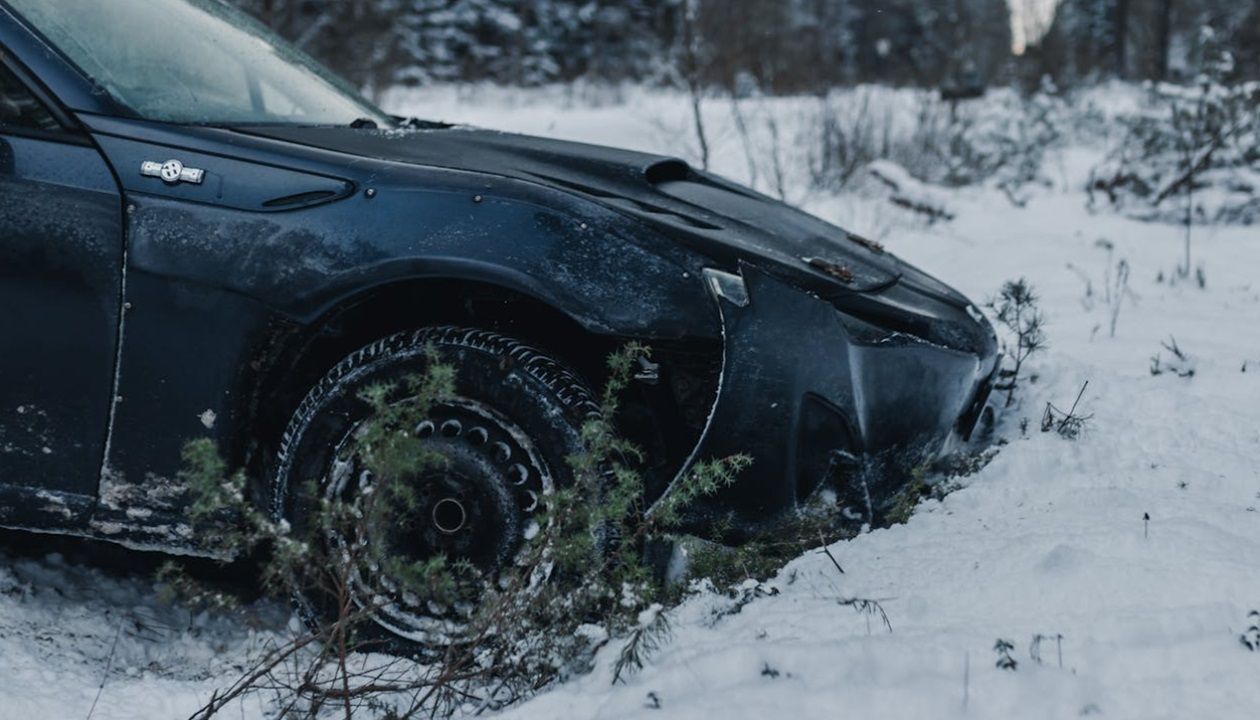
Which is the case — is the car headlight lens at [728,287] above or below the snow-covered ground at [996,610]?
above

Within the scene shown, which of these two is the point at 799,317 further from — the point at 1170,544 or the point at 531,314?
the point at 1170,544

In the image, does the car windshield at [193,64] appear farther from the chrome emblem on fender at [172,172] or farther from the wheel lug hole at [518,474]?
the wheel lug hole at [518,474]

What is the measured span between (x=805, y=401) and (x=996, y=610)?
0.59 m

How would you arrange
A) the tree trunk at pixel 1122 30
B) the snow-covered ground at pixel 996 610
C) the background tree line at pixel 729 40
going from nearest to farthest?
the snow-covered ground at pixel 996 610
the background tree line at pixel 729 40
the tree trunk at pixel 1122 30

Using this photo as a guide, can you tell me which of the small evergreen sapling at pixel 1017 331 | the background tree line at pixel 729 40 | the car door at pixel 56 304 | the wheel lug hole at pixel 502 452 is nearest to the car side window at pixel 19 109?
the car door at pixel 56 304

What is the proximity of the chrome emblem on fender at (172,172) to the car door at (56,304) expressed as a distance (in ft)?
0.28

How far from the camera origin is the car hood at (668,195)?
2.56 meters

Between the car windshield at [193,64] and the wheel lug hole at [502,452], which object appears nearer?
the wheel lug hole at [502,452]

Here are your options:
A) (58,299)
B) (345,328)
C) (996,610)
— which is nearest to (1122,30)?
(996,610)

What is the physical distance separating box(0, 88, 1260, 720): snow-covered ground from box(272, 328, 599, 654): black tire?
38cm

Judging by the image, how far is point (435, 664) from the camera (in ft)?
7.75

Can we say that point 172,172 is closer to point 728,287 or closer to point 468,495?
point 468,495

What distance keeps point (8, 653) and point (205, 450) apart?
87 cm

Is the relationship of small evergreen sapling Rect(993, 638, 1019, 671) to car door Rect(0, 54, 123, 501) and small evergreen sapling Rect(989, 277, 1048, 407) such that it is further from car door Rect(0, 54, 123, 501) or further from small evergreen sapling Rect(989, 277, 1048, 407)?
car door Rect(0, 54, 123, 501)
